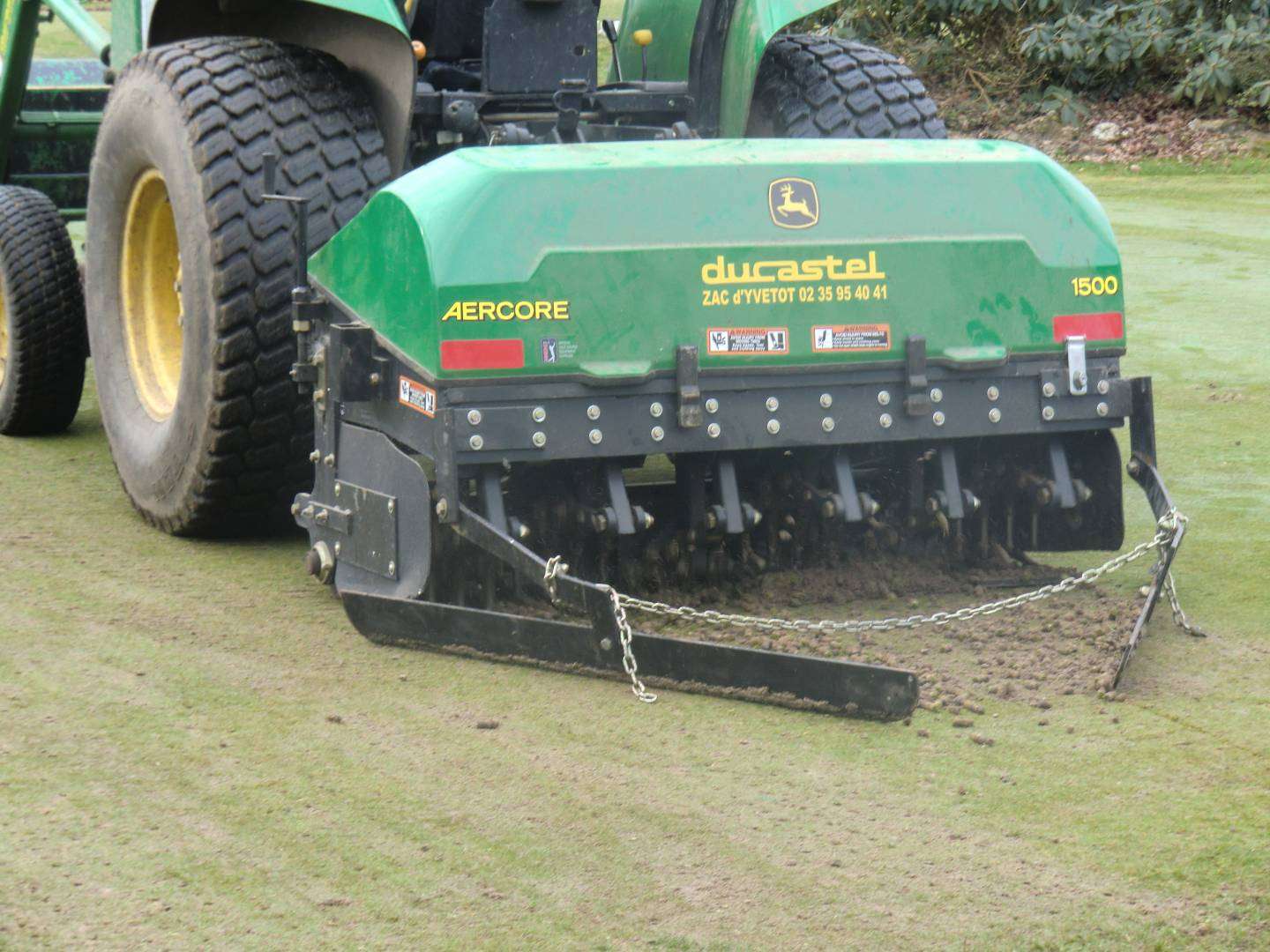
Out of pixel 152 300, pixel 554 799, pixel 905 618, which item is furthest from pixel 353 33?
pixel 554 799

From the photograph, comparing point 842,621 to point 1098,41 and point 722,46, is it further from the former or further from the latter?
point 1098,41

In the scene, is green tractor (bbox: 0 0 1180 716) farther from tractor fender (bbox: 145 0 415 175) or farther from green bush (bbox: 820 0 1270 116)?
green bush (bbox: 820 0 1270 116)

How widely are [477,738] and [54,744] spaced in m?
0.71

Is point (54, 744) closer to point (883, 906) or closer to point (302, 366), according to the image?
point (302, 366)

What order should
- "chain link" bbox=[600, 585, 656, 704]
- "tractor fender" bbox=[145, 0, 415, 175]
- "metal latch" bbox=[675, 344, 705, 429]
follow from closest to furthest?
1. "chain link" bbox=[600, 585, 656, 704]
2. "metal latch" bbox=[675, 344, 705, 429]
3. "tractor fender" bbox=[145, 0, 415, 175]

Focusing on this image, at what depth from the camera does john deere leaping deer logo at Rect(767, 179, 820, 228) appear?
3602 millimetres

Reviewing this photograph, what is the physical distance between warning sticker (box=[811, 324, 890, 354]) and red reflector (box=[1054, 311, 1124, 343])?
15.8 inches

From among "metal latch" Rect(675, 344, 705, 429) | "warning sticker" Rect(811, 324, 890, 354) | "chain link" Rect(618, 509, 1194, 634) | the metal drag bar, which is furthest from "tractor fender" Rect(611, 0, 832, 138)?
the metal drag bar

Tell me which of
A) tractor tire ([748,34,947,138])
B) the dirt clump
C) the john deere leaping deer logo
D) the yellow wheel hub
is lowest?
the dirt clump

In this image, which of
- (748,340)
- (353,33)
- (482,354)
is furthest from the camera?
(353,33)

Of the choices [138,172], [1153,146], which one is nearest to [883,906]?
[138,172]

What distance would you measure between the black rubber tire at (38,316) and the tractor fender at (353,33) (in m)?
1.01

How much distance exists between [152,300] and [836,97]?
6.16 feet

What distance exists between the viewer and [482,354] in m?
3.39
